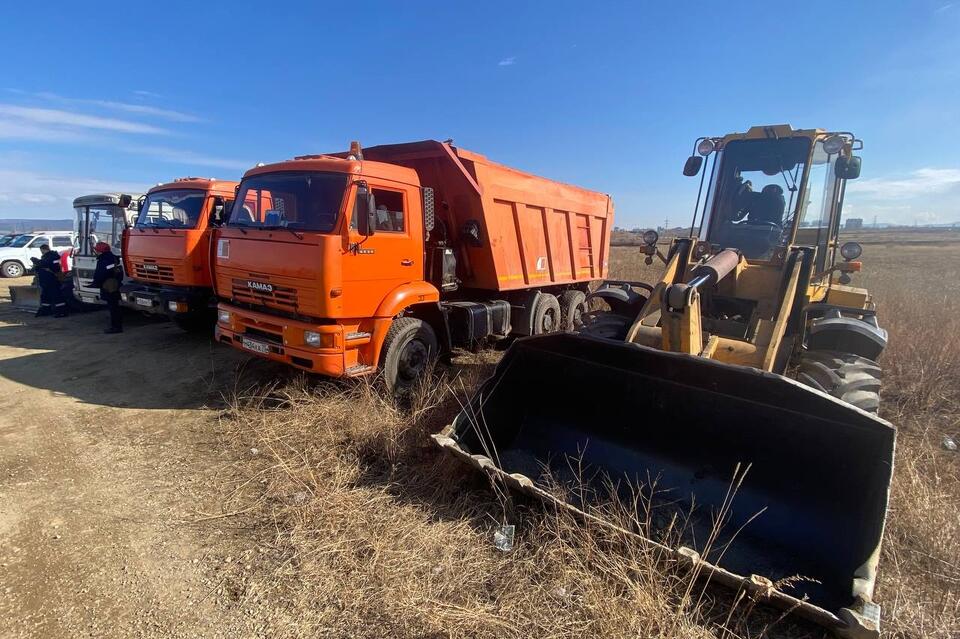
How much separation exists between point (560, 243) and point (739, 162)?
11.8 feet

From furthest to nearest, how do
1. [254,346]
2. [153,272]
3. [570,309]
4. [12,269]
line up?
1. [12,269]
2. [570,309]
3. [153,272]
4. [254,346]

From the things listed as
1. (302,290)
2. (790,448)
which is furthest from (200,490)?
Answer: (790,448)

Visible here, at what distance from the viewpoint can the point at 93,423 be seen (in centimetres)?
488

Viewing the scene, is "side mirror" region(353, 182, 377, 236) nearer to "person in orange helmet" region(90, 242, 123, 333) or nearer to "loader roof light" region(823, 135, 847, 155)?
"loader roof light" region(823, 135, 847, 155)

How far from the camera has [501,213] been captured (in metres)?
6.70

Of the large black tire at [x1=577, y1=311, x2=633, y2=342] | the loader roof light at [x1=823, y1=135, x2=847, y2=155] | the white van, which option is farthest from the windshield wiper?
the white van

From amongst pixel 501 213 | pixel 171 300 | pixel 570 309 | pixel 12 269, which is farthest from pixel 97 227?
pixel 12 269

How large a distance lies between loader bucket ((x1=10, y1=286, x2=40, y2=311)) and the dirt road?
17.6 feet

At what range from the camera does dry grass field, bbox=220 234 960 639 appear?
93.6 inches

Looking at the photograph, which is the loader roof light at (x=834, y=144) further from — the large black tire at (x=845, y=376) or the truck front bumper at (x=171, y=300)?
the truck front bumper at (x=171, y=300)

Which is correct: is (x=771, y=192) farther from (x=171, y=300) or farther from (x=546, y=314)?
(x=171, y=300)

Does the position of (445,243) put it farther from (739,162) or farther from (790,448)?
(790,448)

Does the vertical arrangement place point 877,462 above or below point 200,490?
above

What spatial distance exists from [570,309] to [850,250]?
490 centimetres
